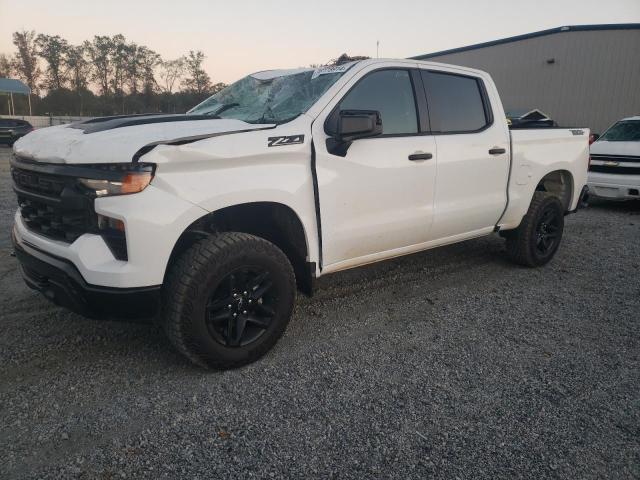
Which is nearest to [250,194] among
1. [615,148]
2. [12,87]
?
[615,148]

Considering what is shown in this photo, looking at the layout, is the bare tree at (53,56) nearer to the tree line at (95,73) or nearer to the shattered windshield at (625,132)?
the tree line at (95,73)

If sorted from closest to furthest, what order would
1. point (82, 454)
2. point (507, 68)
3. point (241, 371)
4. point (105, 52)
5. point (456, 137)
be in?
point (82, 454) < point (241, 371) < point (456, 137) < point (507, 68) < point (105, 52)

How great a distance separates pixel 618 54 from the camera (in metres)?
16.7

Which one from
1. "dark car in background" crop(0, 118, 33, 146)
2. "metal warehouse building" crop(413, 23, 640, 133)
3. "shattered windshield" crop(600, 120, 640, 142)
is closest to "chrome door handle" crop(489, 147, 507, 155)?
"shattered windshield" crop(600, 120, 640, 142)

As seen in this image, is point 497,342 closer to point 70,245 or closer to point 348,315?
point 348,315

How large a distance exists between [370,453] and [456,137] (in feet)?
8.62

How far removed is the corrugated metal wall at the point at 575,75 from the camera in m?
16.7

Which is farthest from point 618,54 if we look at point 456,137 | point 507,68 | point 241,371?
point 241,371

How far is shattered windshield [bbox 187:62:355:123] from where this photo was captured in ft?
10.3

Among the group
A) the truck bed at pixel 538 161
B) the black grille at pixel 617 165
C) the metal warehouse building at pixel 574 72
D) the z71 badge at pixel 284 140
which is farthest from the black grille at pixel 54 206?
the metal warehouse building at pixel 574 72

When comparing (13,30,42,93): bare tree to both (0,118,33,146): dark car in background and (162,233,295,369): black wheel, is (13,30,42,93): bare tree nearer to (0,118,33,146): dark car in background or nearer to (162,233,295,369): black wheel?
(0,118,33,146): dark car in background

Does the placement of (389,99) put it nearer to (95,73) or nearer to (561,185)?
(561,185)

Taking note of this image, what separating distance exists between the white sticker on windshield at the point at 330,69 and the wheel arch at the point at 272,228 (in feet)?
3.66

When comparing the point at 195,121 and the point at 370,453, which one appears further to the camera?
the point at 195,121
